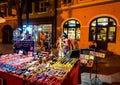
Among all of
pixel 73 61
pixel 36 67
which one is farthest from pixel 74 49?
pixel 36 67

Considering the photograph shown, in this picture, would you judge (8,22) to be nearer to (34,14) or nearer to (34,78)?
(34,14)

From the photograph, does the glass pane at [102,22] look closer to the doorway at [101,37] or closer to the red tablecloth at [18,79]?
the doorway at [101,37]

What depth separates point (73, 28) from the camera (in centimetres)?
1775

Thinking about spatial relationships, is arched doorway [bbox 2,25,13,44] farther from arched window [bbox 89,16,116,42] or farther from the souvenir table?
the souvenir table

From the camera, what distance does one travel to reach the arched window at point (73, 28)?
17369mm

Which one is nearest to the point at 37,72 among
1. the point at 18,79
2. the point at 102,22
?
the point at 18,79

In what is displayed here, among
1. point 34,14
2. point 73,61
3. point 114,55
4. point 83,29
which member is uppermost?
point 34,14

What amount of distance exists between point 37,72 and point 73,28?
13.7m

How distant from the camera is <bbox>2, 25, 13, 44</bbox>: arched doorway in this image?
84.0 ft

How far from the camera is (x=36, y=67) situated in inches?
185

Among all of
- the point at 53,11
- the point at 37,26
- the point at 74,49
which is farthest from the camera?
the point at 37,26

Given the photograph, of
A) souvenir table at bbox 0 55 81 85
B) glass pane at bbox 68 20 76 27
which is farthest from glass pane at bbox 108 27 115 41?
souvenir table at bbox 0 55 81 85

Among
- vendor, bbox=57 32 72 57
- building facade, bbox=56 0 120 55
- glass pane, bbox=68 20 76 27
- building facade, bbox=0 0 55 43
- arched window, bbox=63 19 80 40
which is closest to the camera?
vendor, bbox=57 32 72 57

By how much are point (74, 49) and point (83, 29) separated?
8691 millimetres
